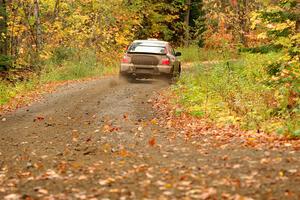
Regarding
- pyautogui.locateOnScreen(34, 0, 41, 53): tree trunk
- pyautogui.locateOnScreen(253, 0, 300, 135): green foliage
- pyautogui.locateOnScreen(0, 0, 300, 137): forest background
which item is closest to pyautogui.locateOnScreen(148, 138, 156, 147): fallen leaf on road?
pyautogui.locateOnScreen(0, 0, 300, 137): forest background

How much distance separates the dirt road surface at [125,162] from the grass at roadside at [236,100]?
115cm

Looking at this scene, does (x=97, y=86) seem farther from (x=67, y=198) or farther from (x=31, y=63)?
(x=67, y=198)

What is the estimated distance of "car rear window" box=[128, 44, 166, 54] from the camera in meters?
18.7

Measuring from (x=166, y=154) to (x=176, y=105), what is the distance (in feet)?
16.9

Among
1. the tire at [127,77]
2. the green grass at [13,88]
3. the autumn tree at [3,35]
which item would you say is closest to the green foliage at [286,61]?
the tire at [127,77]

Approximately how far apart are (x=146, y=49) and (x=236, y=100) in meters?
7.19

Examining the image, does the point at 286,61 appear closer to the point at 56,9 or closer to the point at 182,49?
the point at 56,9

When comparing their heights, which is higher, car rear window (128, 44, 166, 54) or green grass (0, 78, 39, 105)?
car rear window (128, 44, 166, 54)

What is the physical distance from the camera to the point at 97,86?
61.9ft

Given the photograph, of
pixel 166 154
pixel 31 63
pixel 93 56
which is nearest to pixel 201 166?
pixel 166 154

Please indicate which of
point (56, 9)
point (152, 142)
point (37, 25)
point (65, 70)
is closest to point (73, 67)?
point (65, 70)

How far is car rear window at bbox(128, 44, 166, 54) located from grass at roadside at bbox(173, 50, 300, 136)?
64.8 inches

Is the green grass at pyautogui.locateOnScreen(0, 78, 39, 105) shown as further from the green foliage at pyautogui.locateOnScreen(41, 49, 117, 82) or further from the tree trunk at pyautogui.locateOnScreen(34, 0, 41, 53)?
the tree trunk at pyautogui.locateOnScreen(34, 0, 41, 53)

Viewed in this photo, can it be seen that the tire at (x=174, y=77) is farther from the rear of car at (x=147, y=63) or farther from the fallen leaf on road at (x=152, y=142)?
the fallen leaf on road at (x=152, y=142)
